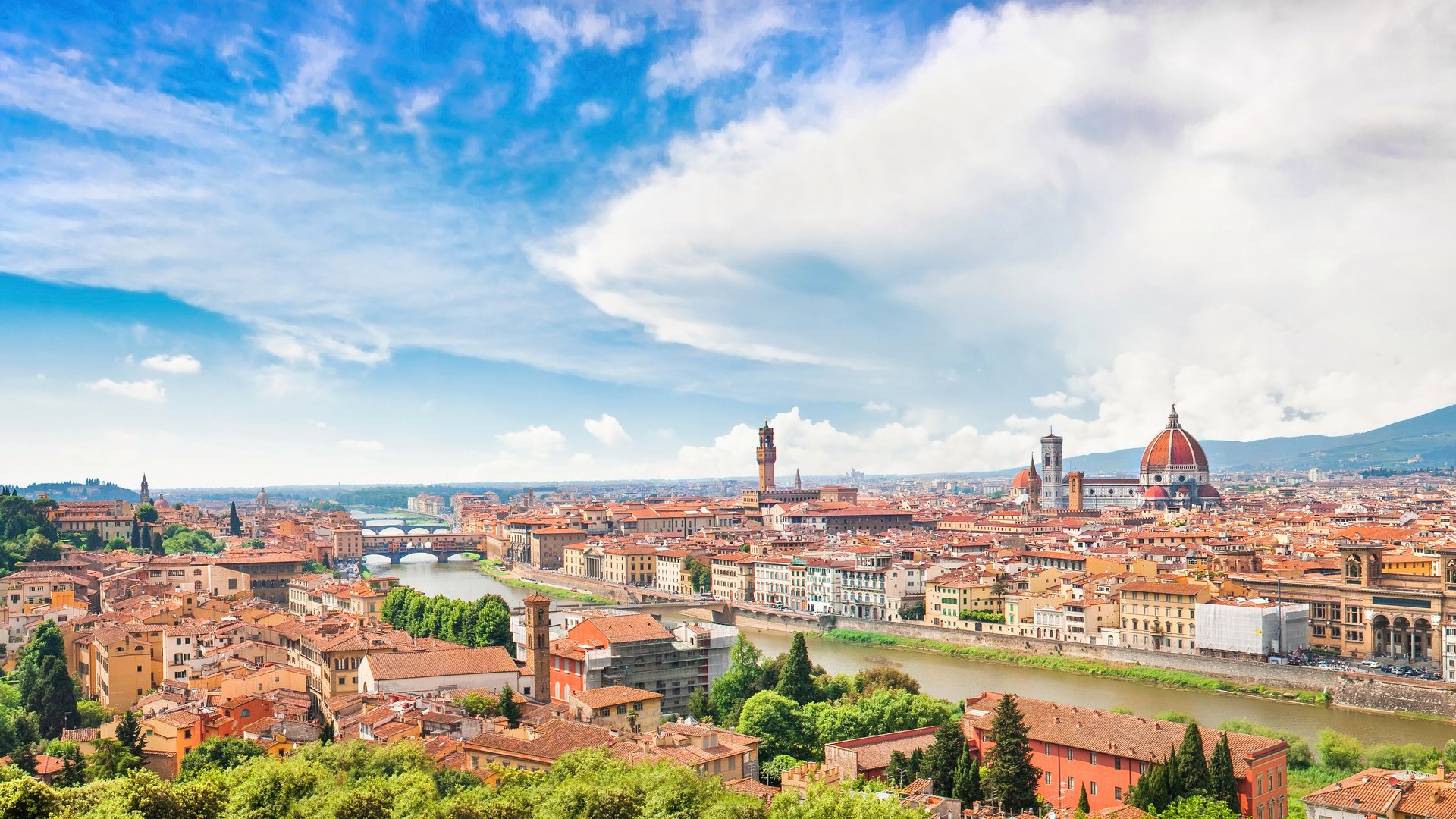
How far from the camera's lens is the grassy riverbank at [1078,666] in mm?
23642

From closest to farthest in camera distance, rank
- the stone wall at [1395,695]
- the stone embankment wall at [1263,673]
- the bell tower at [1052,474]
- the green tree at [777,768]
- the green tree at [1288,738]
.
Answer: the green tree at [777,768], the green tree at [1288,738], the stone wall at [1395,695], the stone embankment wall at [1263,673], the bell tower at [1052,474]

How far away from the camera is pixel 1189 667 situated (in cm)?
2534

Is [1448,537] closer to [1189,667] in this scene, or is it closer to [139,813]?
[1189,667]

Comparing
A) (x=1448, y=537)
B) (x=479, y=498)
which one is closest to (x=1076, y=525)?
(x=1448, y=537)

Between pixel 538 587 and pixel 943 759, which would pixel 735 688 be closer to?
pixel 943 759

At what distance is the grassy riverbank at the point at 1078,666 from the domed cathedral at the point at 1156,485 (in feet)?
125

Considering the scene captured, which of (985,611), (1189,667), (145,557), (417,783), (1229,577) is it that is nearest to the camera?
(417,783)

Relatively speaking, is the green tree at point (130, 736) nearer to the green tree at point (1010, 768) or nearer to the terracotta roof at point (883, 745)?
the terracotta roof at point (883, 745)

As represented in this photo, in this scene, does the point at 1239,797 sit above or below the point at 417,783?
below

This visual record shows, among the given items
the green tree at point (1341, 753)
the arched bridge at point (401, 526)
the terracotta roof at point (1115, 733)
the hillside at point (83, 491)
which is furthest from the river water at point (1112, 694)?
the hillside at point (83, 491)

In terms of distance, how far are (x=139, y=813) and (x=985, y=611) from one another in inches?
959

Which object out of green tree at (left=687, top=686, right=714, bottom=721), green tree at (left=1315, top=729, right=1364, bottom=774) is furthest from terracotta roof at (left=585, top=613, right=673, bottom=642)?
green tree at (left=1315, top=729, right=1364, bottom=774)

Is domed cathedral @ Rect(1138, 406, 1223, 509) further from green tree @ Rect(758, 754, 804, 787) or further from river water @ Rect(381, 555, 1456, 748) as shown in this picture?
green tree @ Rect(758, 754, 804, 787)

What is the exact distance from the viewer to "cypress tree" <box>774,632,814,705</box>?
63.5 feet
